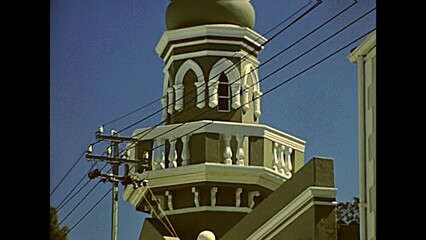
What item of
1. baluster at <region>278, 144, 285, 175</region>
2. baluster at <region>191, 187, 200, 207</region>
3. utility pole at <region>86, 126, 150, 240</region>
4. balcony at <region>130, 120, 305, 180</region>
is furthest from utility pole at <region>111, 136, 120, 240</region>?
baluster at <region>278, 144, 285, 175</region>

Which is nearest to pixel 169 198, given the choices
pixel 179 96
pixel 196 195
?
pixel 196 195

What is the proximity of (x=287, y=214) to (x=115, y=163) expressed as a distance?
0.50 m

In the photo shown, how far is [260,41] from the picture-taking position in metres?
3.02

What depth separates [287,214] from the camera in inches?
116

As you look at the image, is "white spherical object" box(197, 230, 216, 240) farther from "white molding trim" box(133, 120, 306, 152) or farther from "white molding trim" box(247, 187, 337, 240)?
"white molding trim" box(133, 120, 306, 152)

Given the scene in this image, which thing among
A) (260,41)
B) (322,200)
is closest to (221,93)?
(260,41)

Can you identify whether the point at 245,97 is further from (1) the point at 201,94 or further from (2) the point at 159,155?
(2) the point at 159,155

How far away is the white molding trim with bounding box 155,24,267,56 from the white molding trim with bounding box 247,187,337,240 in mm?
428

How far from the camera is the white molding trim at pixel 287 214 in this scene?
2.92 meters

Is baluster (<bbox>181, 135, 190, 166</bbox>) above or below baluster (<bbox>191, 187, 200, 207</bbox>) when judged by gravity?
above

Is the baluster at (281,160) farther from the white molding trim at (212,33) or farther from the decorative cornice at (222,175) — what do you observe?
the white molding trim at (212,33)

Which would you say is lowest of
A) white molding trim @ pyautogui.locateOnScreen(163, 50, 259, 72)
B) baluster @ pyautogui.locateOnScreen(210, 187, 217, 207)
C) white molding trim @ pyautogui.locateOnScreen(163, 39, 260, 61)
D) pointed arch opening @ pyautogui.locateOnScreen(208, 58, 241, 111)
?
baluster @ pyautogui.locateOnScreen(210, 187, 217, 207)

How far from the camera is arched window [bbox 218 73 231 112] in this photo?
120 inches
